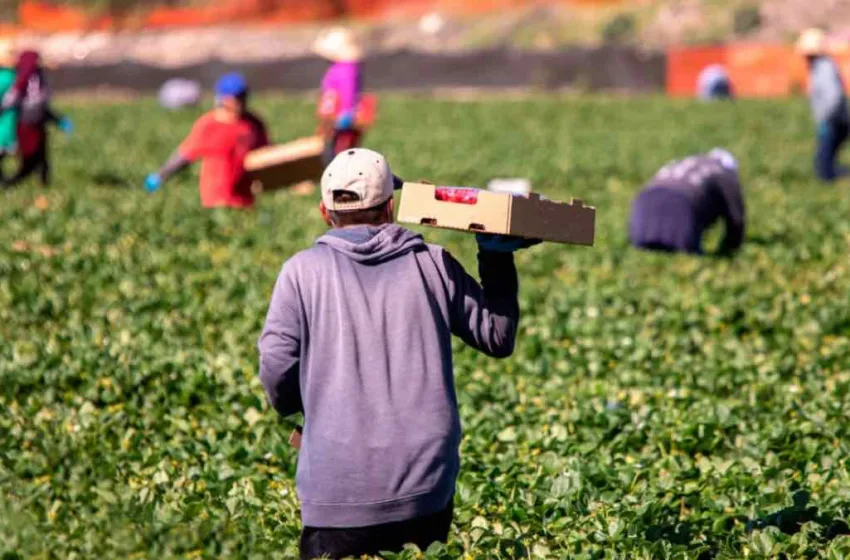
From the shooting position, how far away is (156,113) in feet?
108

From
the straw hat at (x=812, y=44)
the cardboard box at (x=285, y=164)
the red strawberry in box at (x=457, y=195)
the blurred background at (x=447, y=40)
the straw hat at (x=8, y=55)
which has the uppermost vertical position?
the blurred background at (x=447, y=40)

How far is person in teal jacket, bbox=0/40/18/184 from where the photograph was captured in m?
15.9

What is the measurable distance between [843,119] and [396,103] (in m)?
19.0

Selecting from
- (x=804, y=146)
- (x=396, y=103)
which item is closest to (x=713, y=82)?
(x=396, y=103)

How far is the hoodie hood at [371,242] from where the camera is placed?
4500 millimetres

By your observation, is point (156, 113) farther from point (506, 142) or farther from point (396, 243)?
point (396, 243)

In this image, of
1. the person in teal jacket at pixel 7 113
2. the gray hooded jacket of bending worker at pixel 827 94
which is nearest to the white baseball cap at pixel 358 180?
the person in teal jacket at pixel 7 113

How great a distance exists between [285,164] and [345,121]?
1.34m

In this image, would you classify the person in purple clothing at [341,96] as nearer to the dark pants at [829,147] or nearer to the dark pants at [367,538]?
the dark pants at [829,147]

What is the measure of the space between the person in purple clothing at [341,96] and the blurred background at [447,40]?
80.1 feet

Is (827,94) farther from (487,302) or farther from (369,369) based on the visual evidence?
(369,369)

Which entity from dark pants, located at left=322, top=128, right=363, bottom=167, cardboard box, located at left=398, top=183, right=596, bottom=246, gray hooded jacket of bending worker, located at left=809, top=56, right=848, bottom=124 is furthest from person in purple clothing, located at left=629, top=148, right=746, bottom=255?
cardboard box, located at left=398, top=183, right=596, bottom=246

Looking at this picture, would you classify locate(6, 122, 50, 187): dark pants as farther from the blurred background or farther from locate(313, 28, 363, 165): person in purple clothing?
the blurred background

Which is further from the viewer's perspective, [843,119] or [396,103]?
[396,103]
